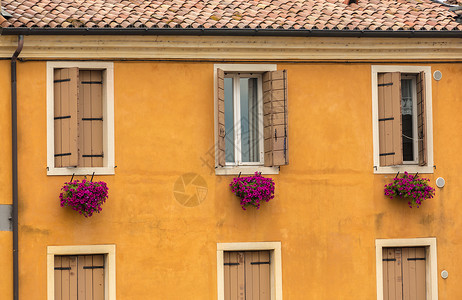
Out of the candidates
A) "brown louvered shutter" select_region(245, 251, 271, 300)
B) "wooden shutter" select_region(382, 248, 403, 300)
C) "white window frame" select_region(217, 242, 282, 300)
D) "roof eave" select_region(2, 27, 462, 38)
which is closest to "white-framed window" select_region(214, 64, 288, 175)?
"roof eave" select_region(2, 27, 462, 38)

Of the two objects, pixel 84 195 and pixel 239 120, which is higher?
pixel 239 120

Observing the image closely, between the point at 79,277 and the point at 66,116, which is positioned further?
the point at 79,277

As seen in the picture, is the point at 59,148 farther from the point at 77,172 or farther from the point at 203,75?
the point at 203,75

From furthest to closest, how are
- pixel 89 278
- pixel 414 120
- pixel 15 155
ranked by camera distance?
pixel 414 120
pixel 89 278
pixel 15 155

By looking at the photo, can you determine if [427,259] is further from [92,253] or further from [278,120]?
[92,253]

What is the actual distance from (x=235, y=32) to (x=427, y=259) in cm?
510

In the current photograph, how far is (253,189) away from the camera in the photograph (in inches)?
678

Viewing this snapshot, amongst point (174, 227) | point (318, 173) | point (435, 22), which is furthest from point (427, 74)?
point (174, 227)

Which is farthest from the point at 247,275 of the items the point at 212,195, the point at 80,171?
the point at 80,171

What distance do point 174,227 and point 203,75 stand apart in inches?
100

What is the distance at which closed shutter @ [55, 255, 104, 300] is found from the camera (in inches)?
672

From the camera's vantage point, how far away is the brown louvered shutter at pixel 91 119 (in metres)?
17.3

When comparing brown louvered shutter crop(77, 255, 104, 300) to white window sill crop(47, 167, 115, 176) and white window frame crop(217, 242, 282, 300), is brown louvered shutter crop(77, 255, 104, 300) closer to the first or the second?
white window sill crop(47, 167, 115, 176)

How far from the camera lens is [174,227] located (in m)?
17.3
